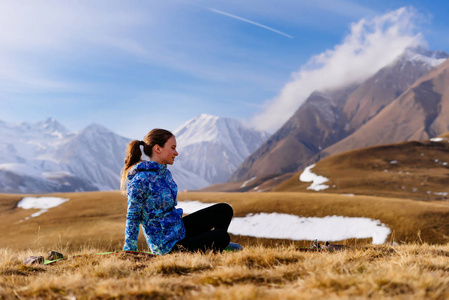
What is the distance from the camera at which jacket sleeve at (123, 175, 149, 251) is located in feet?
22.4

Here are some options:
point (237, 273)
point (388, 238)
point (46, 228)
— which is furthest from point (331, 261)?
point (46, 228)

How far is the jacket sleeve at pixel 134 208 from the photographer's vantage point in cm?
684

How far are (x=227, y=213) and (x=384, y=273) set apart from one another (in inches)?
173

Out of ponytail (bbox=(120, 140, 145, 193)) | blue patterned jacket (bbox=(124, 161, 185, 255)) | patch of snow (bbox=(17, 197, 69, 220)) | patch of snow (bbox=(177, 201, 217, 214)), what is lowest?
patch of snow (bbox=(17, 197, 69, 220))

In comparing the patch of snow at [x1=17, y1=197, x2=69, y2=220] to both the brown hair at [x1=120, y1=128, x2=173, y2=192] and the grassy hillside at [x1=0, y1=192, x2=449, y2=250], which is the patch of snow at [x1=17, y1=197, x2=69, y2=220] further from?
the brown hair at [x1=120, y1=128, x2=173, y2=192]

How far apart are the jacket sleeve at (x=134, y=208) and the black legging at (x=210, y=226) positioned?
127 cm

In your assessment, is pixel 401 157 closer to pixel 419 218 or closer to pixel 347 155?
pixel 347 155

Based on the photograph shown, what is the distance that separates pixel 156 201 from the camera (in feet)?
23.1

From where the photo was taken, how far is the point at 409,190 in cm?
9769

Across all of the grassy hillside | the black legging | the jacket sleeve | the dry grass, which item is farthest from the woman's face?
the grassy hillside

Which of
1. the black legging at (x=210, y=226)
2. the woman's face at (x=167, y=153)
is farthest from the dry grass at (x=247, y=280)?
the woman's face at (x=167, y=153)

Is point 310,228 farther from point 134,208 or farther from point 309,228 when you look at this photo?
point 134,208

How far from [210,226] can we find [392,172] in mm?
121456

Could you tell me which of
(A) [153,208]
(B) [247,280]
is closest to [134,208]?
(A) [153,208]
